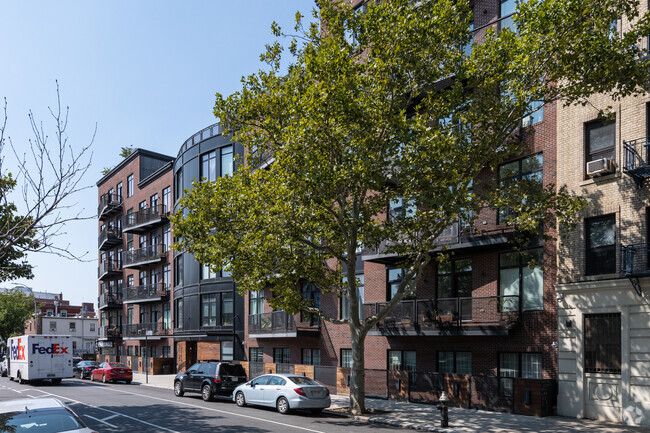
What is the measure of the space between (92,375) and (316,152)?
26.9 m

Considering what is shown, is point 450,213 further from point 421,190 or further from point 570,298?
point 570,298

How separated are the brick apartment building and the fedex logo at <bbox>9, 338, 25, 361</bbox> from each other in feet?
94.5

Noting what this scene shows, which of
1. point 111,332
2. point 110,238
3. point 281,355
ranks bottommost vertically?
point 111,332

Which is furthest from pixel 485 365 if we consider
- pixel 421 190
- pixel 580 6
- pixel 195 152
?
pixel 195 152

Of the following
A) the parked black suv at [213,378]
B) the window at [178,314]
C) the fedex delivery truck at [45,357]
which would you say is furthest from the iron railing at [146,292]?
the parked black suv at [213,378]

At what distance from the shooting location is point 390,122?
1856 cm

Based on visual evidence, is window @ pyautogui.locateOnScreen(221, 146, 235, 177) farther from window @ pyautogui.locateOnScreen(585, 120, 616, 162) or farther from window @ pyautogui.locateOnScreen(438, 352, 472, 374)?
window @ pyautogui.locateOnScreen(585, 120, 616, 162)

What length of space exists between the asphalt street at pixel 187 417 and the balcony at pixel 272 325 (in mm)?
6123

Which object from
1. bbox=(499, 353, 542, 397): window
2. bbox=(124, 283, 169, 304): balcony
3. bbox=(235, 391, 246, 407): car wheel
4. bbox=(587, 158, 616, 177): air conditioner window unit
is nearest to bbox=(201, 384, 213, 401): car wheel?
bbox=(235, 391, 246, 407): car wheel

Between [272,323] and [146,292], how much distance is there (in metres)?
18.7

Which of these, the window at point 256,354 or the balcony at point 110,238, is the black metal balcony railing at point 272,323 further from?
the balcony at point 110,238

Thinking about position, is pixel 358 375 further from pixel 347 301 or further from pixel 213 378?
pixel 347 301

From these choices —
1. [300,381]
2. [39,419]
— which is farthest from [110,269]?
[39,419]

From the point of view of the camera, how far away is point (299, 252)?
21.3m
